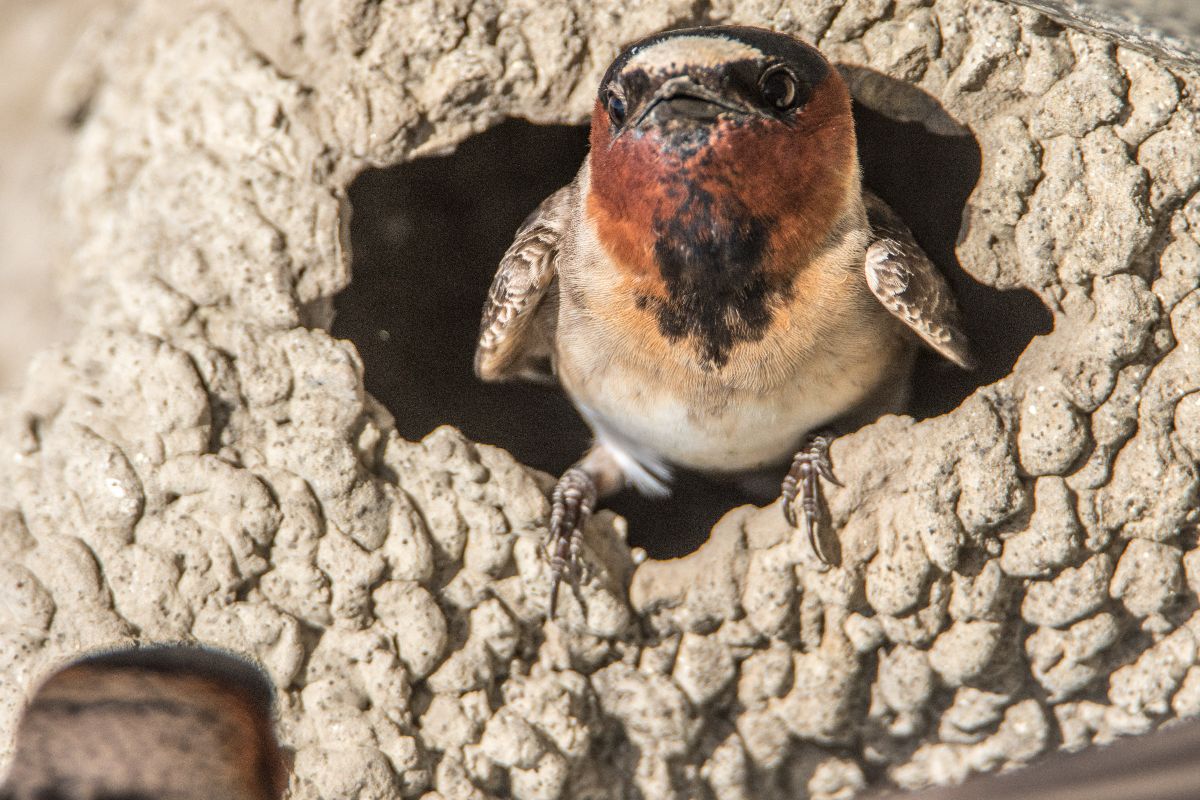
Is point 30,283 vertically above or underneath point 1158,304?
underneath

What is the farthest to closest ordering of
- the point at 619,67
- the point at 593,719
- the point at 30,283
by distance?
the point at 30,283 < the point at 593,719 < the point at 619,67

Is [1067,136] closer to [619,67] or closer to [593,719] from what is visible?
[619,67]

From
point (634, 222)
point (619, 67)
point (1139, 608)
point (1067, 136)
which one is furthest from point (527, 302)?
point (1139, 608)

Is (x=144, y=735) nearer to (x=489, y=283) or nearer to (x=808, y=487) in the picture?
(x=808, y=487)

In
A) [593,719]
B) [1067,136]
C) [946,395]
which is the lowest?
[593,719]

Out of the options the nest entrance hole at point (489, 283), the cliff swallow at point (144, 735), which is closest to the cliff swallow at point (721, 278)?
the nest entrance hole at point (489, 283)

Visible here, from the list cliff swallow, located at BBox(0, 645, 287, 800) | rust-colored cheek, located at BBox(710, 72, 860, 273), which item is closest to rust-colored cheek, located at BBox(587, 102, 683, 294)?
rust-colored cheek, located at BBox(710, 72, 860, 273)

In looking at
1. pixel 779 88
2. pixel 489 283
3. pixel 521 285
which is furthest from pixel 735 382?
pixel 489 283

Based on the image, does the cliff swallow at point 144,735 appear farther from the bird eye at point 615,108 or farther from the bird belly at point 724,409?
the bird eye at point 615,108
